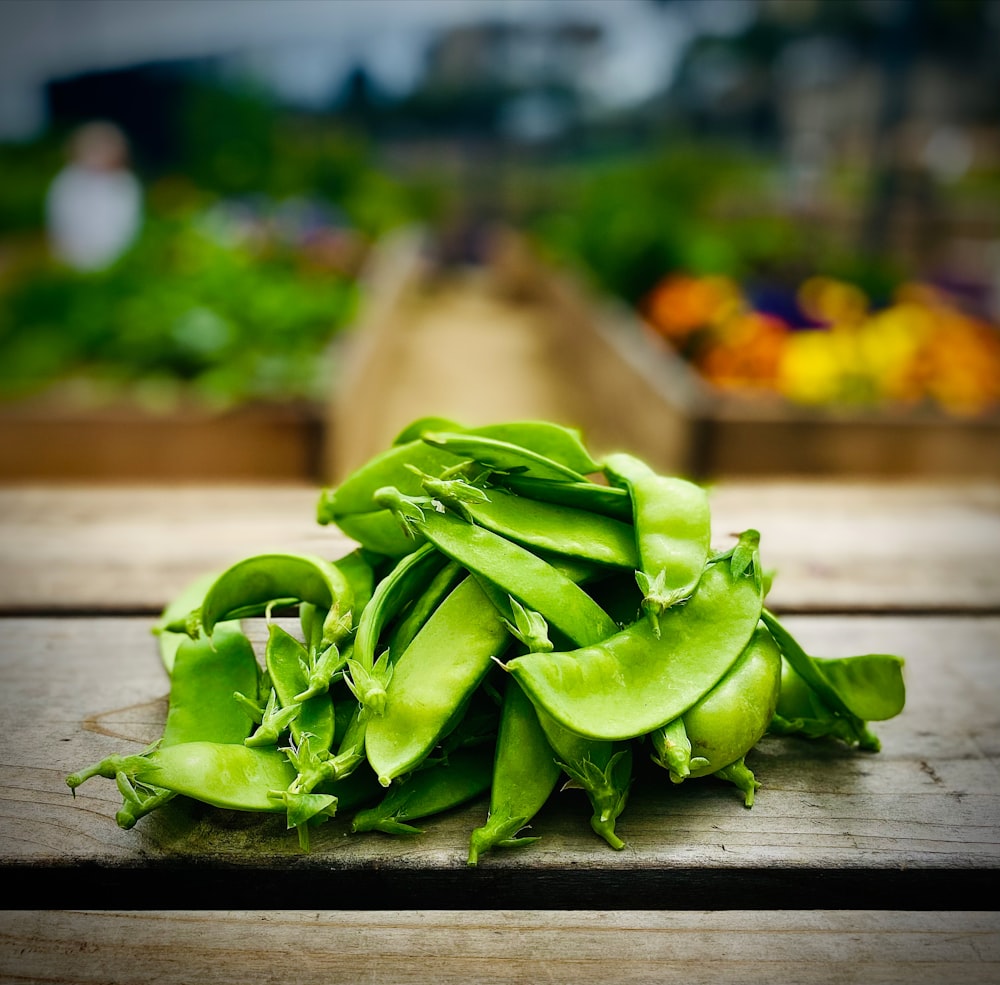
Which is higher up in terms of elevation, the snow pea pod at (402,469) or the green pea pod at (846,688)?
the snow pea pod at (402,469)

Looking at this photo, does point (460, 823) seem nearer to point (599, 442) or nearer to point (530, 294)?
point (599, 442)

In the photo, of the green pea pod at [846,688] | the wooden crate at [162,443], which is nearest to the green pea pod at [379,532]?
the green pea pod at [846,688]

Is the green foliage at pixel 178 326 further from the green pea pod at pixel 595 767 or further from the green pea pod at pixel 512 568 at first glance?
the green pea pod at pixel 595 767

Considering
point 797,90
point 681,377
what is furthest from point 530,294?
point 797,90

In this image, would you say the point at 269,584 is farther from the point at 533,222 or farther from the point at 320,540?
the point at 533,222

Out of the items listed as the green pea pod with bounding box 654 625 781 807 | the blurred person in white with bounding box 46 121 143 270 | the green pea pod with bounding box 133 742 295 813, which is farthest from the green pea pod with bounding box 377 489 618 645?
the blurred person in white with bounding box 46 121 143 270
